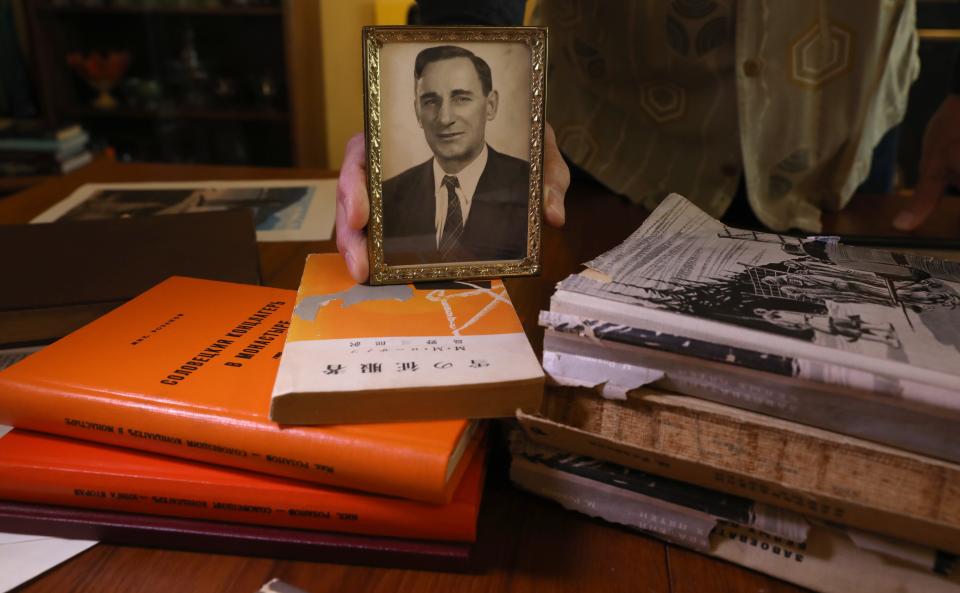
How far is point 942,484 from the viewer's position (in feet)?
1.09

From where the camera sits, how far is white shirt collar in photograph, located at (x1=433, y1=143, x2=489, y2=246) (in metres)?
0.53

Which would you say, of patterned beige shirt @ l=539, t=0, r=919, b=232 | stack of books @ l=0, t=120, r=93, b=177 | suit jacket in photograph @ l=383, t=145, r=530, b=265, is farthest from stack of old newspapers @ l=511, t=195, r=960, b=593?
stack of books @ l=0, t=120, r=93, b=177

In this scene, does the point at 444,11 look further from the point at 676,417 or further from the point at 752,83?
the point at 676,417

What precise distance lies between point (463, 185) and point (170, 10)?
251 centimetres

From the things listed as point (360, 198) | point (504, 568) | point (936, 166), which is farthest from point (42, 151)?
point (936, 166)

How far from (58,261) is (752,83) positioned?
828 millimetres

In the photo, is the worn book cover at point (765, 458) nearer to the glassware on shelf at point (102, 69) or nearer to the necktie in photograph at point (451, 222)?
the necktie in photograph at point (451, 222)

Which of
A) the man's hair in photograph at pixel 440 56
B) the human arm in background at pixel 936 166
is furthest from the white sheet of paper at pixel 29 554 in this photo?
the human arm in background at pixel 936 166

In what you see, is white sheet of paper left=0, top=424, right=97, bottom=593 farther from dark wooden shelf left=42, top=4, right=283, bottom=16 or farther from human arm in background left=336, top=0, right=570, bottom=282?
dark wooden shelf left=42, top=4, right=283, bottom=16

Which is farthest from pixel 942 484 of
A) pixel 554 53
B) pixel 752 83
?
pixel 554 53

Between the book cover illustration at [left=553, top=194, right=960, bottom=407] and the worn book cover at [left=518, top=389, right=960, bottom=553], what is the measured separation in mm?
33

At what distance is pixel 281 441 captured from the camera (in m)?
0.39

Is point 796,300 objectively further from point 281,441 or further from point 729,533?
point 281,441

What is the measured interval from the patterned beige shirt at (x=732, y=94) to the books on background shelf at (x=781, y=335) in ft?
1.59
